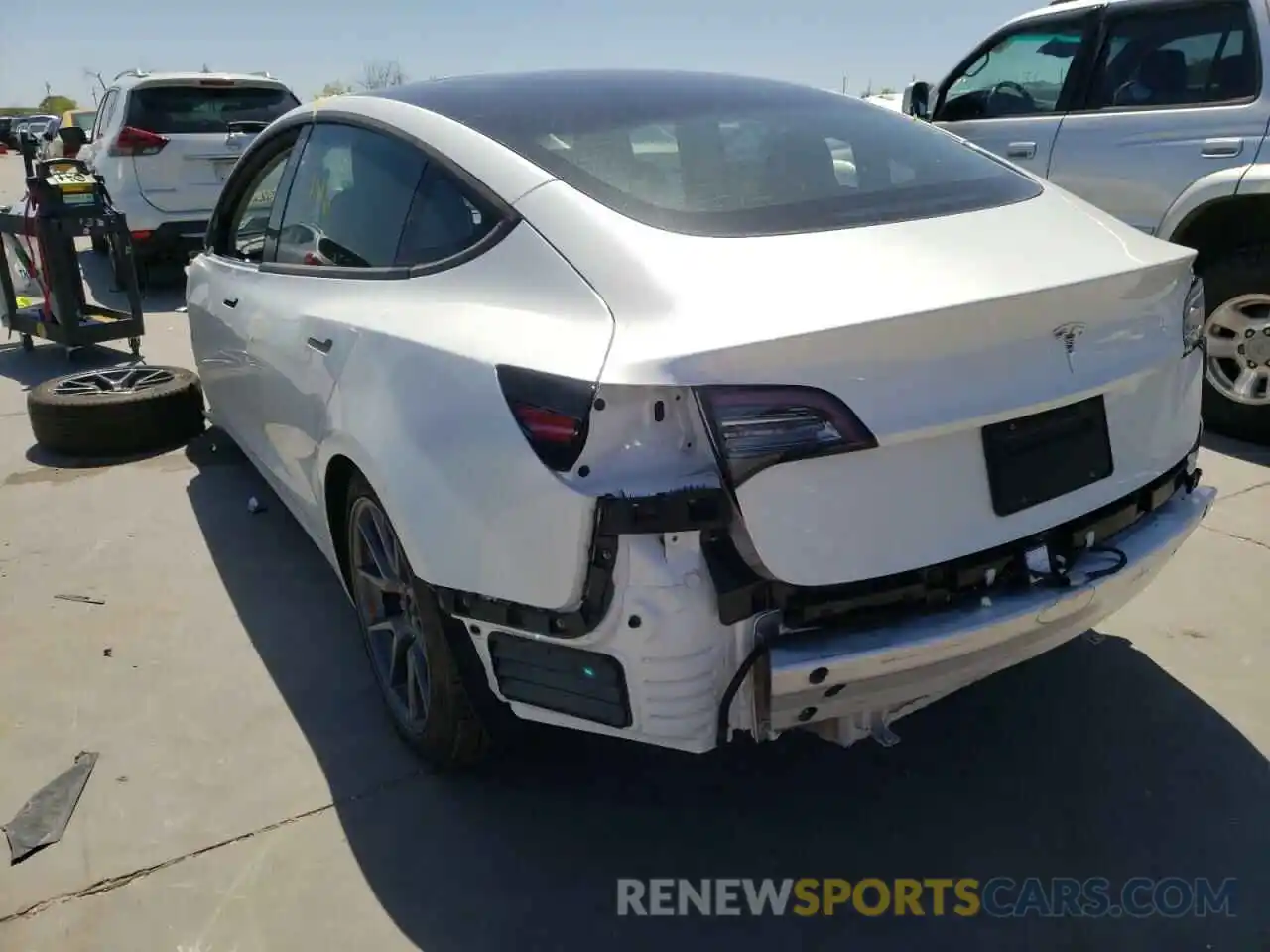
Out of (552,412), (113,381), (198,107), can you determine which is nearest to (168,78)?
(198,107)

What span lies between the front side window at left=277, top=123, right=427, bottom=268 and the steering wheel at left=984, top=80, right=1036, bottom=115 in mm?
4226

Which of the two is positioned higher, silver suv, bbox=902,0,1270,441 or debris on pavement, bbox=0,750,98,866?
silver suv, bbox=902,0,1270,441

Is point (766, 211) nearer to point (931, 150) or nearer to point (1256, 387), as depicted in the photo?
point (931, 150)

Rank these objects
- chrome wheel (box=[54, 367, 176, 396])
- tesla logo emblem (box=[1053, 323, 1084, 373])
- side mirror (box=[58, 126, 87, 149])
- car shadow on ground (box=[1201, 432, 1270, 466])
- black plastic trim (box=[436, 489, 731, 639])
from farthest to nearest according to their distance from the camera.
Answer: side mirror (box=[58, 126, 87, 149]) < chrome wheel (box=[54, 367, 176, 396]) < car shadow on ground (box=[1201, 432, 1270, 466]) < tesla logo emblem (box=[1053, 323, 1084, 373]) < black plastic trim (box=[436, 489, 731, 639])

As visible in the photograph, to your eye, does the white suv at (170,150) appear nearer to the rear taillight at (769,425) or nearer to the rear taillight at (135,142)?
the rear taillight at (135,142)

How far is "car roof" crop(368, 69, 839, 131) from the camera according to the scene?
2.80m

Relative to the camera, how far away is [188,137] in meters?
9.09

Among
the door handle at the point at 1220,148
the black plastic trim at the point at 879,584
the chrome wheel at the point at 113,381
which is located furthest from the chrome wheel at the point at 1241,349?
the chrome wheel at the point at 113,381

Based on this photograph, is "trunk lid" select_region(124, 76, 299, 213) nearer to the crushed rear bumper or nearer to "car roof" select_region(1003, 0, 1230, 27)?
"car roof" select_region(1003, 0, 1230, 27)

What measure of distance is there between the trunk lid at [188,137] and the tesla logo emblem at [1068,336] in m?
8.19

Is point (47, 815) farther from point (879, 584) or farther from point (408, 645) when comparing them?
point (879, 584)

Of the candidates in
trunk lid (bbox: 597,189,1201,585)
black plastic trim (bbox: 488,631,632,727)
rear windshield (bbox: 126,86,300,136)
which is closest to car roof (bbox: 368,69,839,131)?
trunk lid (bbox: 597,189,1201,585)

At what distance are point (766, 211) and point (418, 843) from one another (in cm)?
169

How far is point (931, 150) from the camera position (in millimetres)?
2961
